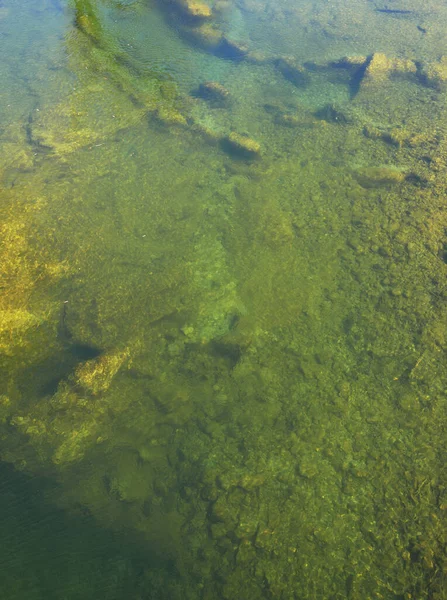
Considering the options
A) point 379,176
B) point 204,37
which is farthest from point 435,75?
point 204,37

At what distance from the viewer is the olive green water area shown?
2.50 m

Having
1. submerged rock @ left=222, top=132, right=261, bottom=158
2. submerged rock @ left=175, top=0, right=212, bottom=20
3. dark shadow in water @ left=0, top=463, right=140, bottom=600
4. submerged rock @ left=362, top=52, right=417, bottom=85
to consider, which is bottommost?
dark shadow in water @ left=0, top=463, right=140, bottom=600

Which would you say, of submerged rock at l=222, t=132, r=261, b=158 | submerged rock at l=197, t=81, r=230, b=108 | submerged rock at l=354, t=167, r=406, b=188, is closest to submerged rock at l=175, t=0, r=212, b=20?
submerged rock at l=197, t=81, r=230, b=108

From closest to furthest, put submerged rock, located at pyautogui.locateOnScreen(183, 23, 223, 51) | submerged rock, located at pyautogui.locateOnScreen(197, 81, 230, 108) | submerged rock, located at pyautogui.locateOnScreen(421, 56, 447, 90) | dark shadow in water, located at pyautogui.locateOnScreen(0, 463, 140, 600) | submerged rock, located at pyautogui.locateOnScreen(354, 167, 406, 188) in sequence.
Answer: dark shadow in water, located at pyautogui.locateOnScreen(0, 463, 140, 600) < submerged rock, located at pyautogui.locateOnScreen(354, 167, 406, 188) < submerged rock, located at pyautogui.locateOnScreen(421, 56, 447, 90) < submerged rock, located at pyautogui.locateOnScreen(197, 81, 230, 108) < submerged rock, located at pyautogui.locateOnScreen(183, 23, 223, 51)

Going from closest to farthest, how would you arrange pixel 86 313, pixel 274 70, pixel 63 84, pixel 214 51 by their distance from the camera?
pixel 86 313 → pixel 63 84 → pixel 274 70 → pixel 214 51

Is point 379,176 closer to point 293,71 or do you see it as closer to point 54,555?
point 293,71

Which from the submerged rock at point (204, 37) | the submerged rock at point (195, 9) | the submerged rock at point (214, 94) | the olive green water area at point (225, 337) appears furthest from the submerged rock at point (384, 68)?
the submerged rock at point (195, 9)

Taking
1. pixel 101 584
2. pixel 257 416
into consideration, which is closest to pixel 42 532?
pixel 101 584

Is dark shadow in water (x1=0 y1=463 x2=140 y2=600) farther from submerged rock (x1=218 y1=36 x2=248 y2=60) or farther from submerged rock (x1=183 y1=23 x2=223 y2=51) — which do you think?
submerged rock (x1=183 y1=23 x2=223 y2=51)

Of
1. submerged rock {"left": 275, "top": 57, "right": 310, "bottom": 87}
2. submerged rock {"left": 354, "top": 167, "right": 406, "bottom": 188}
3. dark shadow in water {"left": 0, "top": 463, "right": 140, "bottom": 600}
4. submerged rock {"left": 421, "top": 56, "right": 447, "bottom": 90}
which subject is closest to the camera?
dark shadow in water {"left": 0, "top": 463, "right": 140, "bottom": 600}

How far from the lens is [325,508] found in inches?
101

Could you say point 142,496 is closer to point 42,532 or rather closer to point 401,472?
point 42,532

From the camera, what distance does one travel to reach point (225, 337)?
344 cm

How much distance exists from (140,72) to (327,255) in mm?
4416
